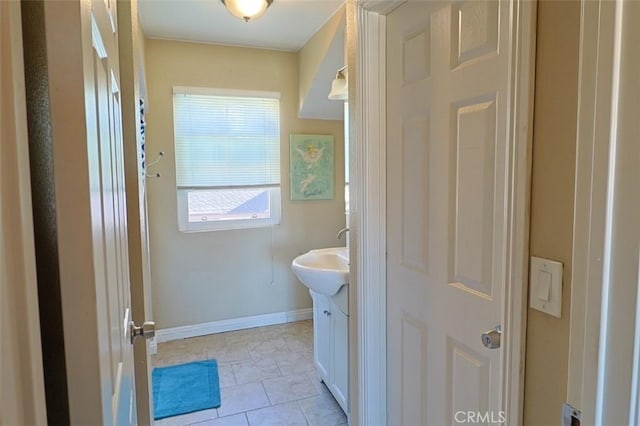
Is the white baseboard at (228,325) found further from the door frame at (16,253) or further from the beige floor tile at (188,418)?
the door frame at (16,253)

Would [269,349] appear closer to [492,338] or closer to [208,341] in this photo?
[208,341]

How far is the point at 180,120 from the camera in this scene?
328 cm

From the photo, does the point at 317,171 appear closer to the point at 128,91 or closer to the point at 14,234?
the point at 128,91

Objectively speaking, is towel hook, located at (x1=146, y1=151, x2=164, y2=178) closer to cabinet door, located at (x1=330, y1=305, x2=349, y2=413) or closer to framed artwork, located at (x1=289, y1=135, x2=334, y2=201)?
framed artwork, located at (x1=289, y1=135, x2=334, y2=201)

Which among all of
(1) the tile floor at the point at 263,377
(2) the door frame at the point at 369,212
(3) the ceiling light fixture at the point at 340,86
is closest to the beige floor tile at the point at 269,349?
(1) the tile floor at the point at 263,377

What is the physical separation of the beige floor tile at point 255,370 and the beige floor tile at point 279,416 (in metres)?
0.36

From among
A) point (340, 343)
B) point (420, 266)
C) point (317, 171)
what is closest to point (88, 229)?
point (420, 266)

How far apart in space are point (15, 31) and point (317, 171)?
326 centimetres

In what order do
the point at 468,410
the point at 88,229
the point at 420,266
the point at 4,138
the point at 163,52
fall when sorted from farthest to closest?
the point at 163,52
the point at 420,266
the point at 468,410
the point at 88,229
the point at 4,138

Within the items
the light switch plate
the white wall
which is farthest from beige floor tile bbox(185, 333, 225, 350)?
the light switch plate

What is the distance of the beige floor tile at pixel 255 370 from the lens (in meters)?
2.78

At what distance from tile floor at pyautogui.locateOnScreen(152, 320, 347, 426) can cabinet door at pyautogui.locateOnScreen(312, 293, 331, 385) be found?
0.14 metres

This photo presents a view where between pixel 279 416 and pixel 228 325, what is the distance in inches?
54.8

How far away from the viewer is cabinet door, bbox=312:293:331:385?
2.46 meters
